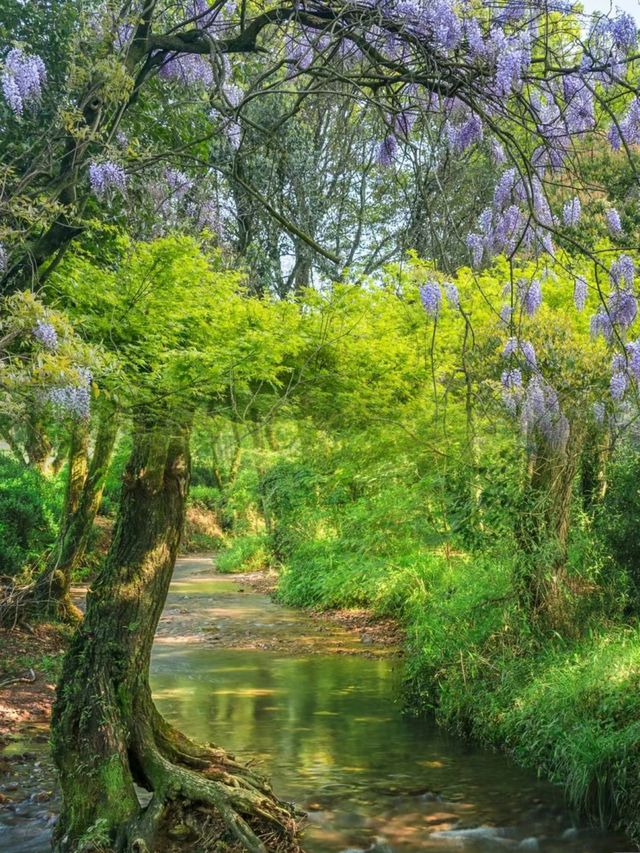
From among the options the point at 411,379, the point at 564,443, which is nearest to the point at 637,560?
the point at 564,443

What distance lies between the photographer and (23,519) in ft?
36.0

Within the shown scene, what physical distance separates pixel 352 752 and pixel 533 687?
4.58 ft

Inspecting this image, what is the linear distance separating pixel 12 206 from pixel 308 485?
11303 mm

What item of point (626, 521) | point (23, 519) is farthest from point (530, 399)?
point (23, 519)

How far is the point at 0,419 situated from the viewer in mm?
9320

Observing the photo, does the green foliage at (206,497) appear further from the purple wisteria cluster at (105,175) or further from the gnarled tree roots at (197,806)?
the purple wisteria cluster at (105,175)

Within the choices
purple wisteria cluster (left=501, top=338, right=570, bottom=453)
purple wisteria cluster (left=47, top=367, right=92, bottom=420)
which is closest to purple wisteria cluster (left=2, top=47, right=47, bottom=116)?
purple wisteria cluster (left=47, top=367, right=92, bottom=420)

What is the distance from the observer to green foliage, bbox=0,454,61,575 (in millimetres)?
10141

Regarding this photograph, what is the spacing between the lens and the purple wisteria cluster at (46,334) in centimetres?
363

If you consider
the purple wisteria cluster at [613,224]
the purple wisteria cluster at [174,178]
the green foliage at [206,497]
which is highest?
the purple wisteria cluster at [174,178]

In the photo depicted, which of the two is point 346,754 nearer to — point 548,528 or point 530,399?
point 548,528

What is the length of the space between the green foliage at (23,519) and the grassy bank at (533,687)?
4.86 m

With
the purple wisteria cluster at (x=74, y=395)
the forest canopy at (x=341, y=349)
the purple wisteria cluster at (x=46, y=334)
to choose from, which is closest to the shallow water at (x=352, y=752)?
the forest canopy at (x=341, y=349)

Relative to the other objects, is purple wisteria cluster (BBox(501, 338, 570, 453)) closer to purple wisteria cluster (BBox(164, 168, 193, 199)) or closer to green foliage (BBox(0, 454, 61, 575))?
purple wisteria cluster (BBox(164, 168, 193, 199))
